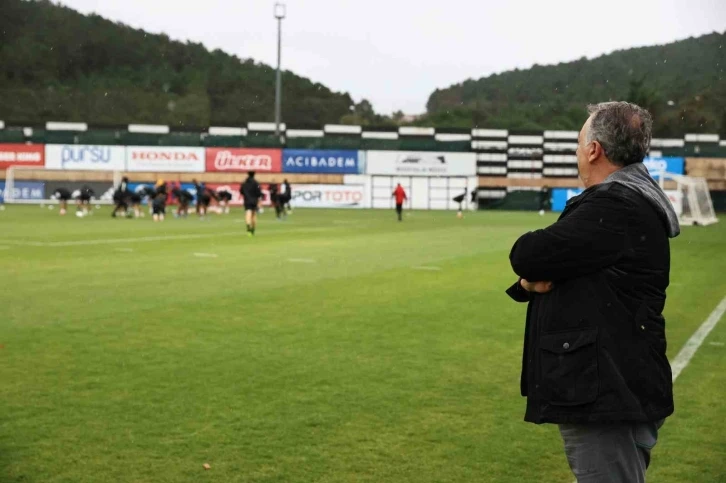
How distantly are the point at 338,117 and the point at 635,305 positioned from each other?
121368mm

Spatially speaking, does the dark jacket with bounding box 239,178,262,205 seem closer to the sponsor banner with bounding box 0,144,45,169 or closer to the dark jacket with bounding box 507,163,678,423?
the dark jacket with bounding box 507,163,678,423

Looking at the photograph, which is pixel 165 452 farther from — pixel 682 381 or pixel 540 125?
pixel 540 125

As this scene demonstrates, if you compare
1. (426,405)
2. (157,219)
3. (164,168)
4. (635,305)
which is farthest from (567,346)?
(164,168)

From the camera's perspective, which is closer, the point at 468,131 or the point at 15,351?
the point at 15,351

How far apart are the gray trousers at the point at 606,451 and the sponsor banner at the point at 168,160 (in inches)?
2752

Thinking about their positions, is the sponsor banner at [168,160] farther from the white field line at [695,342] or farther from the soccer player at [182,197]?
the white field line at [695,342]

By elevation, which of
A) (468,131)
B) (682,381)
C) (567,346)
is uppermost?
(468,131)

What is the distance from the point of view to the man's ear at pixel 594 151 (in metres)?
3.46

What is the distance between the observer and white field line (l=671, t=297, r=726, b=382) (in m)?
9.55

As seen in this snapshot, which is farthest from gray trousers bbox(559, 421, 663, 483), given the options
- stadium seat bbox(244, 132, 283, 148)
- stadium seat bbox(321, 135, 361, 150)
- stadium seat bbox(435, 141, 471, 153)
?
stadium seat bbox(435, 141, 471, 153)

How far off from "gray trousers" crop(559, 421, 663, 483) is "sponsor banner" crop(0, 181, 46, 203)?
64296 millimetres

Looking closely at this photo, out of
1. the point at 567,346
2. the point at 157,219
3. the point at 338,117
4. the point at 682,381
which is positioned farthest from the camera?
the point at 338,117

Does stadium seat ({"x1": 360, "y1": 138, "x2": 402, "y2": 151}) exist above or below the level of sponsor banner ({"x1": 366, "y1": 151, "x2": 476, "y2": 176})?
above

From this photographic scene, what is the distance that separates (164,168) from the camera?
7181cm
